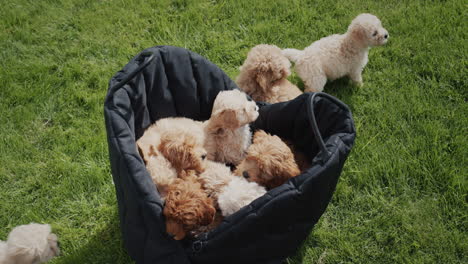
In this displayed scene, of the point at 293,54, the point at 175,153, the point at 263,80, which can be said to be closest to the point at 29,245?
the point at 175,153

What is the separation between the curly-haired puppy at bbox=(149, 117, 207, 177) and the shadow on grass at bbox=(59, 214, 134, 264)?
886 millimetres

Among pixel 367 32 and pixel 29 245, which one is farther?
pixel 367 32

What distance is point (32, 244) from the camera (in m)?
2.70

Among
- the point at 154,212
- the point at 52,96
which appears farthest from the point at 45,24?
the point at 154,212

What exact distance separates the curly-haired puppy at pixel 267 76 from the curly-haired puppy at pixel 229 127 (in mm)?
448

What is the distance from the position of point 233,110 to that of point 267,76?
77 cm

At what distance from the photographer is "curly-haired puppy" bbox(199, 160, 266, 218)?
7.45ft

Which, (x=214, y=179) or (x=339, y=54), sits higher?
(x=339, y=54)

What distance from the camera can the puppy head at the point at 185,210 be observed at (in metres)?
1.98

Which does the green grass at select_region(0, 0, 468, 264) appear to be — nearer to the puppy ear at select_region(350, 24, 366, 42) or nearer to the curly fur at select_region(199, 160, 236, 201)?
the puppy ear at select_region(350, 24, 366, 42)

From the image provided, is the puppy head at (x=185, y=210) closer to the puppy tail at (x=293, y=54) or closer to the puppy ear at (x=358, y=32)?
the puppy tail at (x=293, y=54)

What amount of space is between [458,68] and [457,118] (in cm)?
71

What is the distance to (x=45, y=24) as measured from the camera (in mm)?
4531

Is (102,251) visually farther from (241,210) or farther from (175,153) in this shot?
(241,210)
